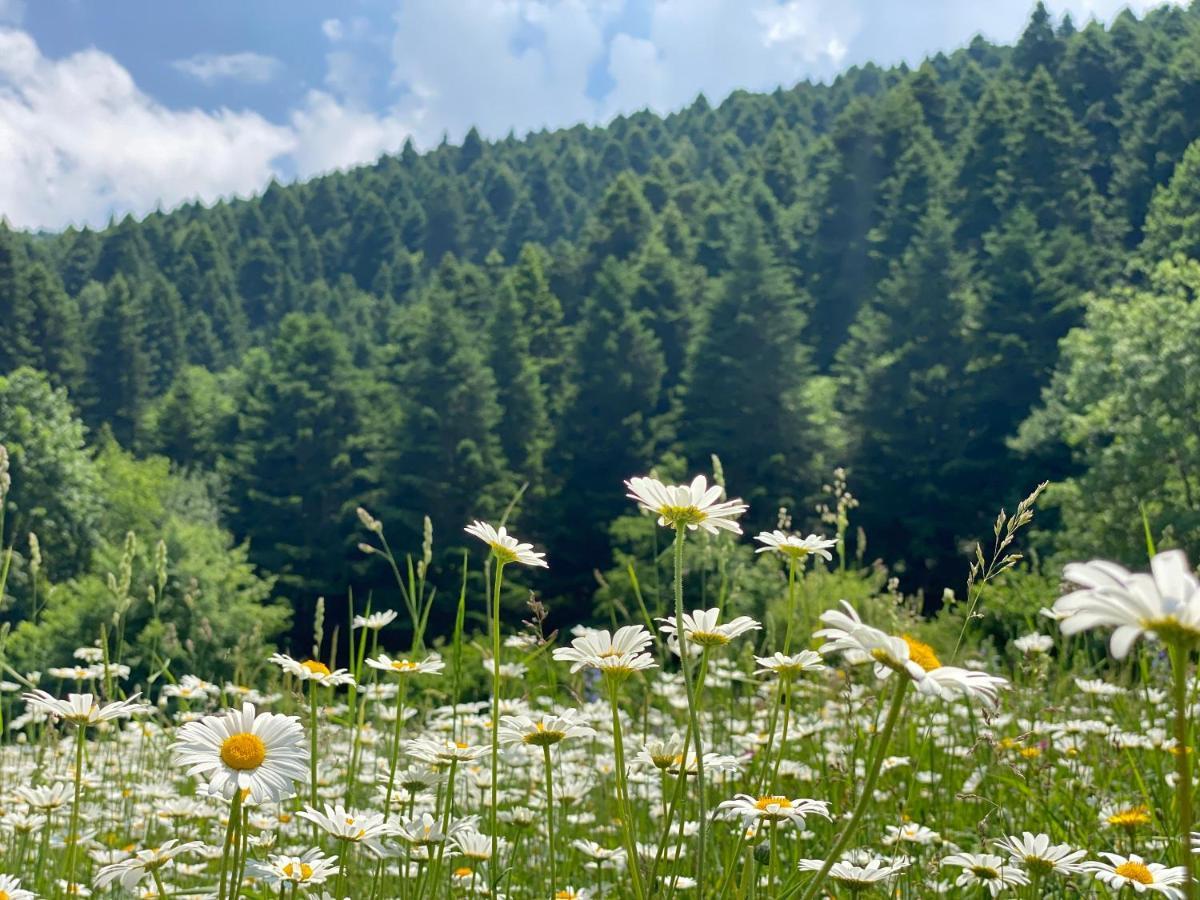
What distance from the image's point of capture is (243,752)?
124 cm

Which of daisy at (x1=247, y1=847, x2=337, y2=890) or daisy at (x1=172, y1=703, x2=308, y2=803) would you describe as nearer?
daisy at (x1=172, y1=703, x2=308, y2=803)

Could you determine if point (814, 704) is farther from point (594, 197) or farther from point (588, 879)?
point (594, 197)

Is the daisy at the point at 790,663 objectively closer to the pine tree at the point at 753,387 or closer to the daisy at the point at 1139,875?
the daisy at the point at 1139,875

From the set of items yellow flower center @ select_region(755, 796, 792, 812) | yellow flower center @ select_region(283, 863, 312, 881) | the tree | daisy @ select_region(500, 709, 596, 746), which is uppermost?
the tree

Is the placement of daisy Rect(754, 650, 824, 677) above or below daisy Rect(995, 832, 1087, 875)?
above

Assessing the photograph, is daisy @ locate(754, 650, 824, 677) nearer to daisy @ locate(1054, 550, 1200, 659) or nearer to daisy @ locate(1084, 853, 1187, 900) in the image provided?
daisy @ locate(1084, 853, 1187, 900)

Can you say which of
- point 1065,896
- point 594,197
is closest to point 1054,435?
point 1065,896

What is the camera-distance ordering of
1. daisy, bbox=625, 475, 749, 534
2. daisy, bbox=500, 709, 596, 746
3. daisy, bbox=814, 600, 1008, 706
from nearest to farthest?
daisy, bbox=814, 600, 1008, 706, daisy, bbox=625, 475, 749, 534, daisy, bbox=500, 709, 596, 746

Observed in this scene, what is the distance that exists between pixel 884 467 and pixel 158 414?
105 ft

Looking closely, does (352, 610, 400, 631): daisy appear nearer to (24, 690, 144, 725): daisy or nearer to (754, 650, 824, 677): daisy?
(24, 690, 144, 725): daisy

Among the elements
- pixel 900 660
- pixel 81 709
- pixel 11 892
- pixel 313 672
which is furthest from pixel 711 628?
pixel 11 892

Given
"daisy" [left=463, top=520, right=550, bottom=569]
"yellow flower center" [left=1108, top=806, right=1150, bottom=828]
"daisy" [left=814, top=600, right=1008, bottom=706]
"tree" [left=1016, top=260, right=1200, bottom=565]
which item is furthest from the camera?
"tree" [left=1016, top=260, right=1200, bottom=565]

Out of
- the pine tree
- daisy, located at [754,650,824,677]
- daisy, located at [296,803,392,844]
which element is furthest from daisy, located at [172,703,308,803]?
the pine tree

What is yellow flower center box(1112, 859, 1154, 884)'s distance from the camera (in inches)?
57.0
